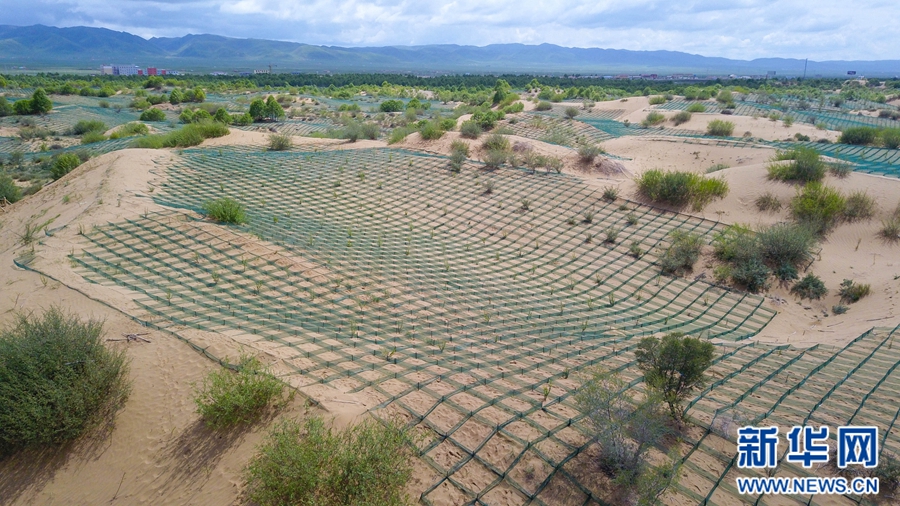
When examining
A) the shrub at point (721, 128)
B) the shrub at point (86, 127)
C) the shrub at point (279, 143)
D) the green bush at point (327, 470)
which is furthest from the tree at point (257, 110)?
the green bush at point (327, 470)

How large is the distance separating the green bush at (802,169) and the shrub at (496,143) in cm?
794

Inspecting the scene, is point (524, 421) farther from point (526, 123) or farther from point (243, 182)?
point (526, 123)

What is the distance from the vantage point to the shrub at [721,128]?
23859mm

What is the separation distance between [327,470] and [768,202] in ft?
43.3

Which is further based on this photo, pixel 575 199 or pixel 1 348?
pixel 575 199

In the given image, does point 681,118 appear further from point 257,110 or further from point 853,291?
point 257,110

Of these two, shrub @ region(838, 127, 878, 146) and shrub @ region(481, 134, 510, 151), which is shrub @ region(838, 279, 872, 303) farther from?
shrub @ region(838, 127, 878, 146)

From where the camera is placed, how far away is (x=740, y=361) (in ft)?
20.5

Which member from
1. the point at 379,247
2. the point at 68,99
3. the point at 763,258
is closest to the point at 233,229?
the point at 379,247

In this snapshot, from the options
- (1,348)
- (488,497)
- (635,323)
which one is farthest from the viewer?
(635,323)

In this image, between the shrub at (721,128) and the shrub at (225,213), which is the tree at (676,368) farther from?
the shrub at (721,128)

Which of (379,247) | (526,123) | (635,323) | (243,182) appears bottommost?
(635,323)

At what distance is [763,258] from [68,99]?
155 ft

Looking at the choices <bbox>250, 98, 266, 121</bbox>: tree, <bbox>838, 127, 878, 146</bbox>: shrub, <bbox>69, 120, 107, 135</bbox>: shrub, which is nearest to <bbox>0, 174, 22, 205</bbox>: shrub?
<bbox>69, 120, 107, 135</bbox>: shrub
